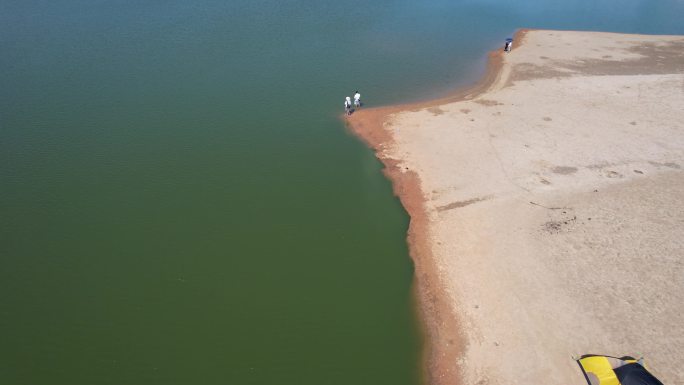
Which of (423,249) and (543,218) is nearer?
(423,249)

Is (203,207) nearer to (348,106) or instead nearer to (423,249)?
(423,249)

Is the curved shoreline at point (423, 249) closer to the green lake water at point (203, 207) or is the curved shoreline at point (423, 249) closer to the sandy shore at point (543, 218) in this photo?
the sandy shore at point (543, 218)

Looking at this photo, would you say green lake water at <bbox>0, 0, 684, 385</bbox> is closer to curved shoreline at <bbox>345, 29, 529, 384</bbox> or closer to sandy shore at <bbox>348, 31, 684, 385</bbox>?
curved shoreline at <bbox>345, 29, 529, 384</bbox>

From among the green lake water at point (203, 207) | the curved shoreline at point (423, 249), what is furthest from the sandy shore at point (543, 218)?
the green lake water at point (203, 207)

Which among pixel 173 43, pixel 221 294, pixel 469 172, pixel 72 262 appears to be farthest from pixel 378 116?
pixel 173 43

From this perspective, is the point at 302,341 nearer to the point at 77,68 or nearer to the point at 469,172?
the point at 469,172

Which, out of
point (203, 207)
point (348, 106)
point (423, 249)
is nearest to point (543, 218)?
point (423, 249)

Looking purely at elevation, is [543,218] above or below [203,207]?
below
